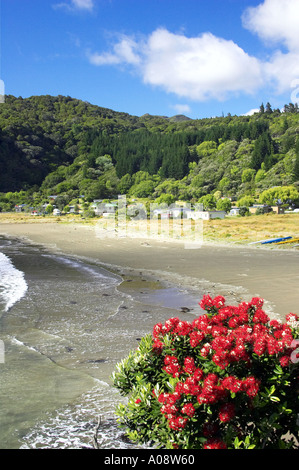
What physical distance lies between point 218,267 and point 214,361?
16.3 meters

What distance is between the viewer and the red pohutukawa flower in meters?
3.39

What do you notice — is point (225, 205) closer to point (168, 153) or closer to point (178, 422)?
point (178, 422)

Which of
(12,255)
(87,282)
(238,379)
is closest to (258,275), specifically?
(87,282)

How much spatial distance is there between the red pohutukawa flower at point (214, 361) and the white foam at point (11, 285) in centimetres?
882

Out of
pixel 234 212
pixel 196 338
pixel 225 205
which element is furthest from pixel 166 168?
pixel 196 338

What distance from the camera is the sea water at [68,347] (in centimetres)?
495

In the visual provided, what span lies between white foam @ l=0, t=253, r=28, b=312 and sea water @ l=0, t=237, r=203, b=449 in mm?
40

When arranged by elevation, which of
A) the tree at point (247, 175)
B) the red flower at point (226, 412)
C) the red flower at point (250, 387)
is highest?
the tree at point (247, 175)

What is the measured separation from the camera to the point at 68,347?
822 cm

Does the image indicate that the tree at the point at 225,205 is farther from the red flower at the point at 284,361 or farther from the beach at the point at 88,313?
the red flower at the point at 284,361

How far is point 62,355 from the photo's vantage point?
7.75m

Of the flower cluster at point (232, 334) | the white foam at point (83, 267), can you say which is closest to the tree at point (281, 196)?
the white foam at point (83, 267)

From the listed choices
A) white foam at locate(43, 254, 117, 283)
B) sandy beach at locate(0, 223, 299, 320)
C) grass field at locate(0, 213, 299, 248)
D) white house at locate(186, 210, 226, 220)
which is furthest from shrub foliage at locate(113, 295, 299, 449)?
white house at locate(186, 210, 226, 220)
